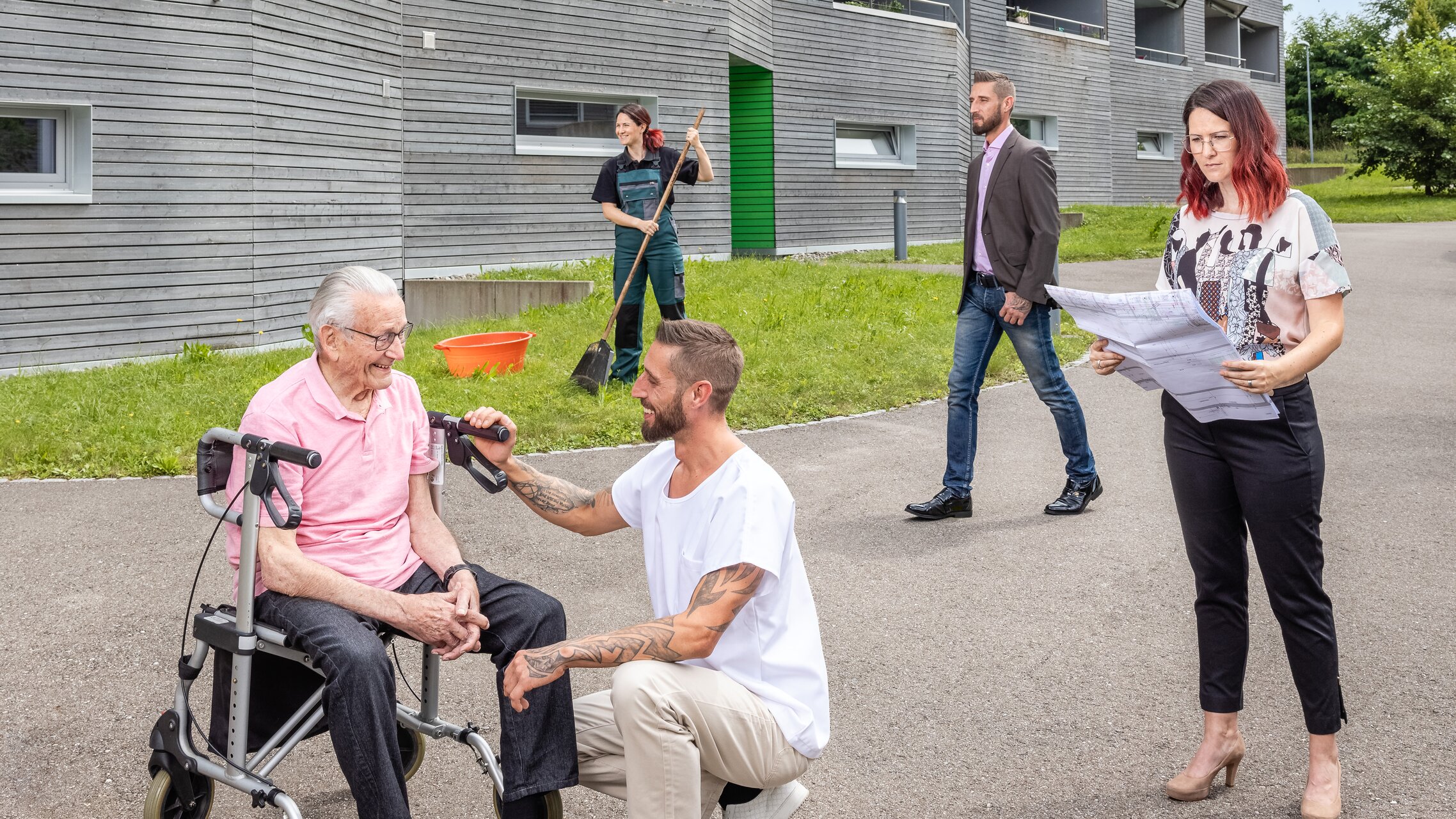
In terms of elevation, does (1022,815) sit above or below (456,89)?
below

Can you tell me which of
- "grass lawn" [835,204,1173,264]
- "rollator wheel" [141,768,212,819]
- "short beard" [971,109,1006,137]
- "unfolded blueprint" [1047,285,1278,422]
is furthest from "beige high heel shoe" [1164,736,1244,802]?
"grass lawn" [835,204,1173,264]

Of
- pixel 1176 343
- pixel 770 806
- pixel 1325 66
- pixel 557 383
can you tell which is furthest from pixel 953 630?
pixel 1325 66

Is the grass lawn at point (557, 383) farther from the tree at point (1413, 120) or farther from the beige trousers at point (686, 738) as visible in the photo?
the tree at point (1413, 120)

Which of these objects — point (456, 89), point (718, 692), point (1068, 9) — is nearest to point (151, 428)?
point (718, 692)

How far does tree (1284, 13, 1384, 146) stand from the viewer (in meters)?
69.6

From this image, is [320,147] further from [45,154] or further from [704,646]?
[704,646]

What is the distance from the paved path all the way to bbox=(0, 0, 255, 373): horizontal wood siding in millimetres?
5240

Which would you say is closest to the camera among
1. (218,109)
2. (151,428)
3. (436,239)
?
(151,428)

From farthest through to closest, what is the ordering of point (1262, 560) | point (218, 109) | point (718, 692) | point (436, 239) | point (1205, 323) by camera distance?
point (436, 239), point (218, 109), point (1262, 560), point (1205, 323), point (718, 692)

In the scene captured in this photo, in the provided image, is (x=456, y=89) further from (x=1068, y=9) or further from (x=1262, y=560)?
(x=1068, y=9)

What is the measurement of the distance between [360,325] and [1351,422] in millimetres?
8186

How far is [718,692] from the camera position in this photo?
307 cm

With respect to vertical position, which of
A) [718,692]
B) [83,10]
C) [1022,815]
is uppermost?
[83,10]

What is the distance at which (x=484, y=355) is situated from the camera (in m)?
10.9
